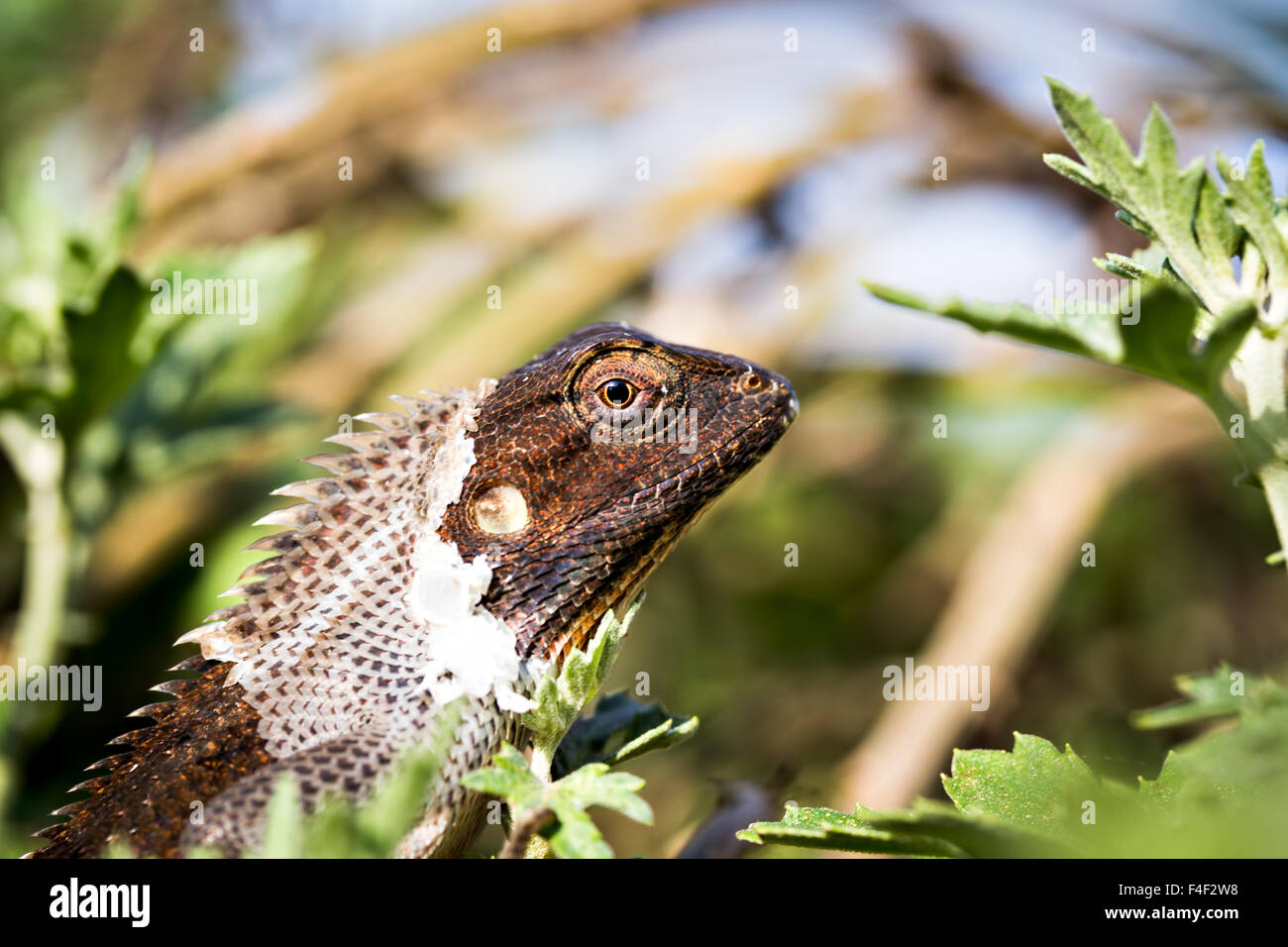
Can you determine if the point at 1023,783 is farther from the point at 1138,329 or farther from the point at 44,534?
the point at 44,534

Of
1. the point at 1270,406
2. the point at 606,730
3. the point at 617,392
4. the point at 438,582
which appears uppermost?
the point at 617,392

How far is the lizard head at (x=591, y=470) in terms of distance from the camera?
87.2 inches

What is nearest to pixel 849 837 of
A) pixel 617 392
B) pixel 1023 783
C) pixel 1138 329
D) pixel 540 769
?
pixel 1023 783

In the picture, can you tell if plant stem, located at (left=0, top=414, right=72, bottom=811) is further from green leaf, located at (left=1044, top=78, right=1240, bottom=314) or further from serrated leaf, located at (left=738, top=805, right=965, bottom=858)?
green leaf, located at (left=1044, top=78, right=1240, bottom=314)

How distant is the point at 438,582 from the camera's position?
7.05 ft

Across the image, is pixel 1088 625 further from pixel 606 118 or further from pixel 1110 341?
pixel 1110 341

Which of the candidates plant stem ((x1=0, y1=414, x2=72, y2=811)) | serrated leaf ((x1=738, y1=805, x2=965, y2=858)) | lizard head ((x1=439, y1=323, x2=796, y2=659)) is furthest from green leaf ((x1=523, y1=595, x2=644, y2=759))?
plant stem ((x1=0, y1=414, x2=72, y2=811))

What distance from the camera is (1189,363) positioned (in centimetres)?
123

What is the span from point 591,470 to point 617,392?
0.56ft

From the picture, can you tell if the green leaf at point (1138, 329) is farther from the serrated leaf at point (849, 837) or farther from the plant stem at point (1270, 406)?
the serrated leaf at point (849, 837)

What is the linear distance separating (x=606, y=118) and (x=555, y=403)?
15.7ft

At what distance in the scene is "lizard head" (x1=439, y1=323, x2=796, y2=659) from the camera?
221 centimetres

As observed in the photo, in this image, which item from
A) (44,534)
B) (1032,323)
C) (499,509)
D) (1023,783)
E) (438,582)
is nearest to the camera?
(1032,323)
